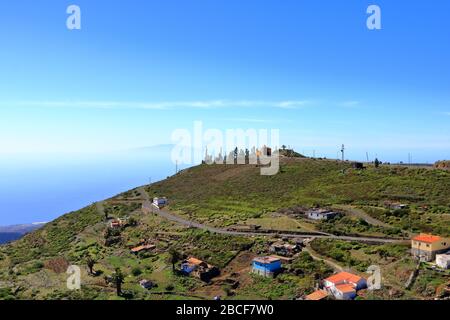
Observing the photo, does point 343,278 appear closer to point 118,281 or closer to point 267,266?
point 267,266

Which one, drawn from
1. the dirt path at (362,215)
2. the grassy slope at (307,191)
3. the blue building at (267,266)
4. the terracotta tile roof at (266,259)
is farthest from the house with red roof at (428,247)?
the terracotta tile roof at (266,259)

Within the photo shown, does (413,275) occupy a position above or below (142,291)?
above

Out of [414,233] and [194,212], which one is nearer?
[414,233]

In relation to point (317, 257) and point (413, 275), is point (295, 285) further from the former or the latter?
point (413, 275)

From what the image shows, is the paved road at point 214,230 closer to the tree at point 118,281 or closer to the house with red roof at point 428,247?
the house with red roof at point 428,247

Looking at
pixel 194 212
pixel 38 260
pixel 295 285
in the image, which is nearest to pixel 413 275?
pixel 295 285

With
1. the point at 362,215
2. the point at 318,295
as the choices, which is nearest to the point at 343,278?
the point at 318,295
